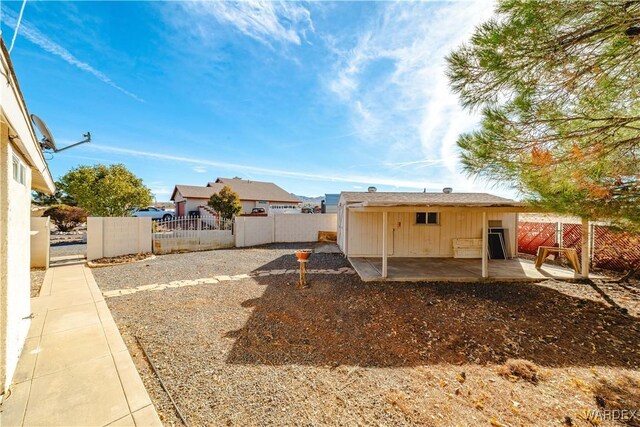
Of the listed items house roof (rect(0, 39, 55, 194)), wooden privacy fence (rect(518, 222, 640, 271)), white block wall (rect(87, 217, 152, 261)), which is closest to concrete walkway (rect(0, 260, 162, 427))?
house roof (rect(0, 39, 55, 194))

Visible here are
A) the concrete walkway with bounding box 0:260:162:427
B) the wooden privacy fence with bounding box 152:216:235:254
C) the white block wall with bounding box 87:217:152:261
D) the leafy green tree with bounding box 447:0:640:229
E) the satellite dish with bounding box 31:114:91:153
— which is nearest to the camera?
the concrete walkway with bounding box 0:260:162:427

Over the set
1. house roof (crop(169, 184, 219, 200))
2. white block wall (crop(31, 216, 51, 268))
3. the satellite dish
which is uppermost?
house roof (crop(169, 184, 219, 200))

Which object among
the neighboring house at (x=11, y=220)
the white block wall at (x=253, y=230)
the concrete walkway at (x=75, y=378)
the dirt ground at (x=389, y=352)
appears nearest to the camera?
the neighboring house at (x=11, y=220)

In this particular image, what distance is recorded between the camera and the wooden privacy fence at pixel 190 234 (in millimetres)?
10438

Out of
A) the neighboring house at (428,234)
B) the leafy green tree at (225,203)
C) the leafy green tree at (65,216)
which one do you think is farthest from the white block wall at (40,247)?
the leafy green tree at (65,216)

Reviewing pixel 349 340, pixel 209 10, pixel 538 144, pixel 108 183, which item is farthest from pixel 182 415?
pixel 108 183

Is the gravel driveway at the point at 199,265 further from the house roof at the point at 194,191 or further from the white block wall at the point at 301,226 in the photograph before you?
the house roof at the point at 194,191

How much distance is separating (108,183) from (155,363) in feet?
37.5

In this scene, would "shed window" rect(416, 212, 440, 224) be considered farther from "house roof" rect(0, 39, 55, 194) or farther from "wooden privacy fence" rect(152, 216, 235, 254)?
"house roof" rect(0, 39, 55, 194)

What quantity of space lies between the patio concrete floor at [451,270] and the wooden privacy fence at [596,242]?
4.59 ft

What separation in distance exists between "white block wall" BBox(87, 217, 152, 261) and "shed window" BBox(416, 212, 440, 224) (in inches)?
430

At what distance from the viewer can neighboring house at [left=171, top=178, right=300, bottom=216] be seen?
22828 mm

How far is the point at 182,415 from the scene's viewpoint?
7.13ft

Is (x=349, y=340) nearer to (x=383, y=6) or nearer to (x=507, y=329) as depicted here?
(x=507, y=329)
